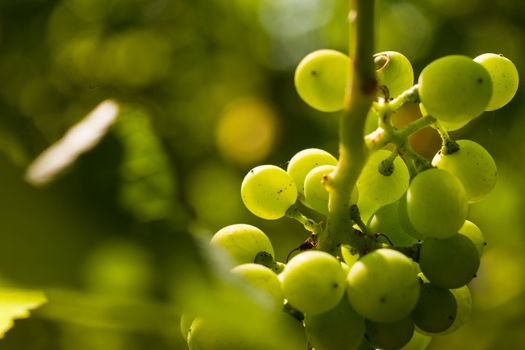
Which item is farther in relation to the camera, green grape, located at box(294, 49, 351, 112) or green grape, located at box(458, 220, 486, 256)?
green grape, located at box(458, 220, 486, 256)

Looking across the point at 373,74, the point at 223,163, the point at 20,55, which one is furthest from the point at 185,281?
the point at 223,163

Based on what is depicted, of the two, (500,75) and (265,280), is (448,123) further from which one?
(265,280)

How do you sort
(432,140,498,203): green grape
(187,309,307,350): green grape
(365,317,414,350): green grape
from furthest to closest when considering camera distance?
(432,140,498,203): green grape, (365,317,414,350): green grape, (187,309,307,350): green grape

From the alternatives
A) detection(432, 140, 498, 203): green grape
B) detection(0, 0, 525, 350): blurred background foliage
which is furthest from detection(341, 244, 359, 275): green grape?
detection(0, 0, 525, 350): blurred background foliage

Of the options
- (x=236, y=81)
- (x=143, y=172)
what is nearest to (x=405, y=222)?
(x=143, y=172)

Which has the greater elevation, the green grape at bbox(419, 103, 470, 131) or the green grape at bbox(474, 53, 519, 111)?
the green grape at bbox(474, 53, 519, 111)

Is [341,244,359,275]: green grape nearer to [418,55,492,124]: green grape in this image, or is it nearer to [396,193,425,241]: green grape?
[396,193,425,241]: green grape

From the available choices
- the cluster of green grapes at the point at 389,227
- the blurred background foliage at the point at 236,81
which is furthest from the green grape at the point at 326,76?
the blurred background foliage at the point at 236,81
